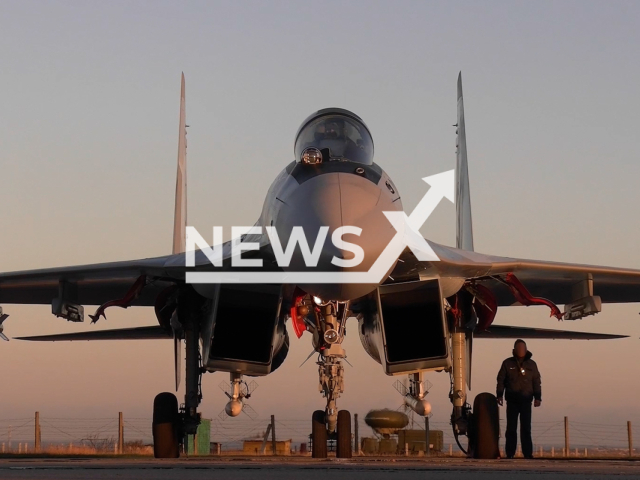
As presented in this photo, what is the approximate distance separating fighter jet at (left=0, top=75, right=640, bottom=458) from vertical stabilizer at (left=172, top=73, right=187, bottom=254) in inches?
162

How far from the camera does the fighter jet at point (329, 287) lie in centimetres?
850

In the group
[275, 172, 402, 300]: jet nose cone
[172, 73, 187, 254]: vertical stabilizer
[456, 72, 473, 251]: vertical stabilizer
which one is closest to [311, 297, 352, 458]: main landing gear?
[275, 172, 402, 300]: jet nose cone

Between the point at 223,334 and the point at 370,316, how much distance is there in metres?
1.73

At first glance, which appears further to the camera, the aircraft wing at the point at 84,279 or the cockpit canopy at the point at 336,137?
the aircraft wing at the point at 84,279

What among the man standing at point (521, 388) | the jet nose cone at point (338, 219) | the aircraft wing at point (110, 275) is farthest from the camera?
the man standing at point (521, 388)

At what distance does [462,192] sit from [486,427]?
681 centimetres

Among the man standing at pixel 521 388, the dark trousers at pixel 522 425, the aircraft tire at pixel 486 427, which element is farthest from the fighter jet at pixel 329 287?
the dark trousers at pixel 522 425

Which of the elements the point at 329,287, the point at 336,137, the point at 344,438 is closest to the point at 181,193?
the point at 344,438

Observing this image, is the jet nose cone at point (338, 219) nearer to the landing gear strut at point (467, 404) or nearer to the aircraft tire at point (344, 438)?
the landing gear strut at point (467, 404)

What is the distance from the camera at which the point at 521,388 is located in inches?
455

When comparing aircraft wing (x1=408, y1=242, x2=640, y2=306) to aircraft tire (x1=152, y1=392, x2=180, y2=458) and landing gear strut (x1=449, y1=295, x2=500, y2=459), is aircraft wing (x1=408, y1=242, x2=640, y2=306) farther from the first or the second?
aircraft tire (x1=152, y1=392, x2=180, y2=458)

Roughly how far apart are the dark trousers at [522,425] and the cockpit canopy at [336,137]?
3729 mm

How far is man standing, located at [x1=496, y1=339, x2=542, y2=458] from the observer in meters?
11.5

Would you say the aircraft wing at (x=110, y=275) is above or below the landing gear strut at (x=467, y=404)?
above
